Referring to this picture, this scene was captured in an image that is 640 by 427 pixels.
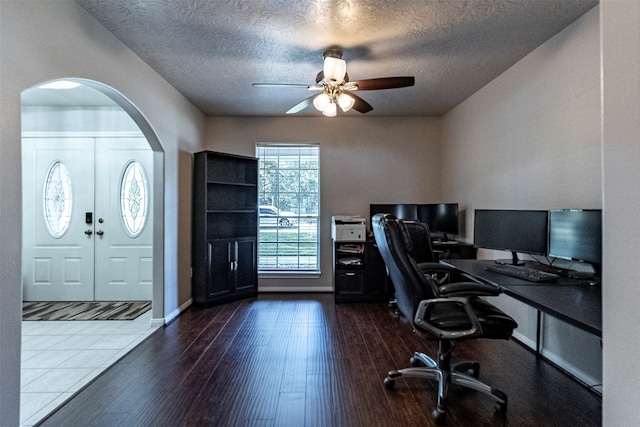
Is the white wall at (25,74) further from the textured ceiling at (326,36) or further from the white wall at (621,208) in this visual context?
the white wall at (621,208)

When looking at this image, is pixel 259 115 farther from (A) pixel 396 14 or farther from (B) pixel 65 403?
(B) pixel 65 403

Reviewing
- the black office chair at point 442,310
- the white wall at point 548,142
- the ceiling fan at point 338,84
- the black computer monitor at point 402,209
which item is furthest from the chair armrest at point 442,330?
the black computer monitor at point 402,209

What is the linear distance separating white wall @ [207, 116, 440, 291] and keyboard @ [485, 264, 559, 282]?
2.46 m

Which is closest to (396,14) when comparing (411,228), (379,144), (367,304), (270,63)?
(270,63)

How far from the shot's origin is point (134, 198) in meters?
4.30

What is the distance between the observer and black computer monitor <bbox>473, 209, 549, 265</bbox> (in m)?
2.33

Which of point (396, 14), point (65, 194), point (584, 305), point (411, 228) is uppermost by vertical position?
point (396, 14)

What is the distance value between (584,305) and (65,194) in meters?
5.55

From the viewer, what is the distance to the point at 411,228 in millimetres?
2918

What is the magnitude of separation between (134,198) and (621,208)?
4.86m

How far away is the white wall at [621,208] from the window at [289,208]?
4041 mm

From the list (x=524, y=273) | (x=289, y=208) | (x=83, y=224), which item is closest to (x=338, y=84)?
(x=524, y=273)

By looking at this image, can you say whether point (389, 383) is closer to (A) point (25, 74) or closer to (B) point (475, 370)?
(B) point (475, 370)

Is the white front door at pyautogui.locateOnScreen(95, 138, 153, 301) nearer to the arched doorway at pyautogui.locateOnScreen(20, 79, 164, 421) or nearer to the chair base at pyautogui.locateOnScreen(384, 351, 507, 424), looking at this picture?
the arched doorway at pyautogui.locateOnScreen(20, 79, 164, 421)
